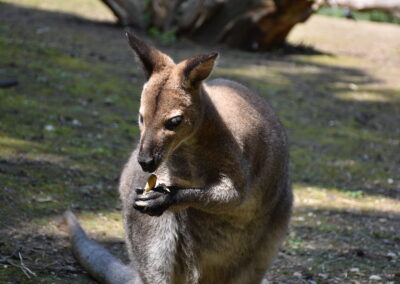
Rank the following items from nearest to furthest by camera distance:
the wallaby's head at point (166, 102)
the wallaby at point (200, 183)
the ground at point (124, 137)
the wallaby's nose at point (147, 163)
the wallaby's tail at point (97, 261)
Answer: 1. the wallaby's nose at point (147, 163)
2. the wallaby's head at point (166, 102)
3. the wallaby at point (200, 183)
4. the wallaby's tail at point (97, 261)
5. the ground at point (124, 137)

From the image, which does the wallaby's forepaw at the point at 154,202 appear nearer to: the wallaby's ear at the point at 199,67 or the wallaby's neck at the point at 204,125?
the wallaby's neck at the point at 204,125

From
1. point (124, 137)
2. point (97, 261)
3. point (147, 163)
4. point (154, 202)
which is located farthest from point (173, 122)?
point (124, 137)

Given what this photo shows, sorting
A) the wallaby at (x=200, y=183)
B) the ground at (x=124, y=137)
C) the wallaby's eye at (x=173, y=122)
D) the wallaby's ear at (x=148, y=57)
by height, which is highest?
the wallaby's ear at (x=148, y=57)

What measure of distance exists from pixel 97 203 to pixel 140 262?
1.82 meters

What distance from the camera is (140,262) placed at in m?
3.80

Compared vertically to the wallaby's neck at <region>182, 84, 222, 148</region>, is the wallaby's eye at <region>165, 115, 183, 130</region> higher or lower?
higher

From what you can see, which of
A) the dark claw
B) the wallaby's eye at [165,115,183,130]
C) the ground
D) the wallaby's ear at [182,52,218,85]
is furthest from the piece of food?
the ground

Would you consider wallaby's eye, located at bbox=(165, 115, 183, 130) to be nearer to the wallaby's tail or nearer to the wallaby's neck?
the wallaby's neck

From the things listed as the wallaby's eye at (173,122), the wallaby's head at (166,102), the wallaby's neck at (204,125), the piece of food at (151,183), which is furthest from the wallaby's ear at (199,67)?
the piece of food at (151,183)

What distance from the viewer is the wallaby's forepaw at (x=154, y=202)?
3273mm

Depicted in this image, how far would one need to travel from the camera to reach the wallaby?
3328 millimetres

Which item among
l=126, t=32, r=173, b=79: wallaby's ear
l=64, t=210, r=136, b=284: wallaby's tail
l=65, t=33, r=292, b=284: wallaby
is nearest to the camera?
l=65, t=33, r=292, b=284: wallaby

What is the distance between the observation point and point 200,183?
360 centimetres

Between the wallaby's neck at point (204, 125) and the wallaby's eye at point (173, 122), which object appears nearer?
the wallaby's eye at point (173, 122)
